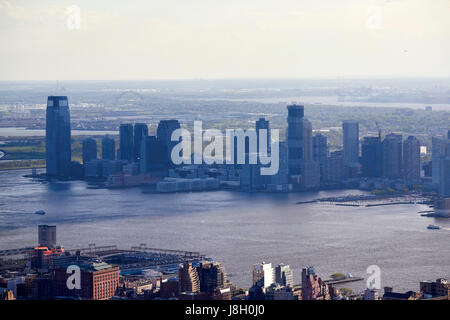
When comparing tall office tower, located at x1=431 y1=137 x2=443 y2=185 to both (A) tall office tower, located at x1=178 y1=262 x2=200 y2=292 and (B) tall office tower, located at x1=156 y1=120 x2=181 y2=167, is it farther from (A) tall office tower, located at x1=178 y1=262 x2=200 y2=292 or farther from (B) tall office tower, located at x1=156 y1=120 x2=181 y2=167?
(A) tall office tower, located at x1=178 y1=262 x2=200 y2=292

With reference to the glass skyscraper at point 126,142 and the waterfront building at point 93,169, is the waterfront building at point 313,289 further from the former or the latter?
the glass skyscraper at point 126,142

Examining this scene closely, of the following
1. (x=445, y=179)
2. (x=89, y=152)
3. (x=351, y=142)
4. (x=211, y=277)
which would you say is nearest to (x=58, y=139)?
(x=89, y=152)

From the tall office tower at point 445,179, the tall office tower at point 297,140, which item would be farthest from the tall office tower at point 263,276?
the tall office tower at point 297,140

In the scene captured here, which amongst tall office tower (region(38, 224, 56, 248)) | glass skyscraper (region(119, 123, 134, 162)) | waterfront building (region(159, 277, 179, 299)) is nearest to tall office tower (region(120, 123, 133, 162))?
glass skyscraper (region(119, 123, 134, 162))

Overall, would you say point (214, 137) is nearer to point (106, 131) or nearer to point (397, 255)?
point (106, 131)

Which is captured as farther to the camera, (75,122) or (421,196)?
(75,122)

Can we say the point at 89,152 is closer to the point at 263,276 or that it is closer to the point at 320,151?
the point at 320,151
